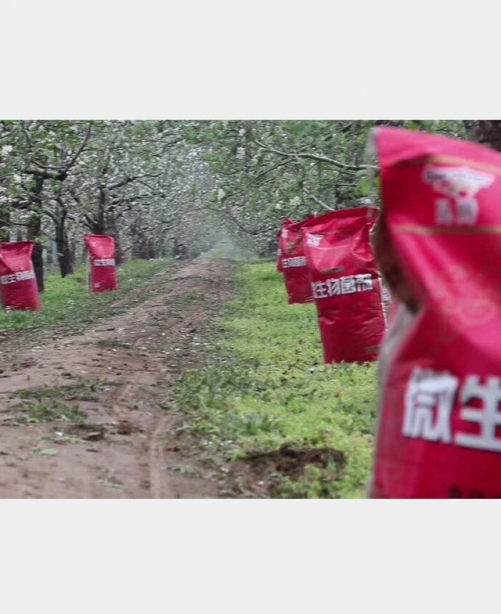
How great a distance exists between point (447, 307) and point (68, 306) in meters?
14.7

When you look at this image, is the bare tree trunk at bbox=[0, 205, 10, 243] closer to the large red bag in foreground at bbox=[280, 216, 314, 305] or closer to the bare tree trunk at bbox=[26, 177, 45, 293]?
the bare tree trunk at bbox=[26, 177, 45, 293]

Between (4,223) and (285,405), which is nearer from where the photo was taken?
(285,405)

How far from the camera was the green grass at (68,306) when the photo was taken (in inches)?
540

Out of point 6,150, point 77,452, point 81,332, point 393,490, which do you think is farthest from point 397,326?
point 6,150

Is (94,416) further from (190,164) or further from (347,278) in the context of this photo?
(190,164)

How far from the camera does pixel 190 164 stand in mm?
23109

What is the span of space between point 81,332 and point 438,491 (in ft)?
32.8

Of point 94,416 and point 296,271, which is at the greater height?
point 296,271

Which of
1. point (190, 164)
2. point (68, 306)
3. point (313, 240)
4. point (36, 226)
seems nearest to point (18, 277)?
point (68, 306)

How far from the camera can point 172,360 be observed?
931cm

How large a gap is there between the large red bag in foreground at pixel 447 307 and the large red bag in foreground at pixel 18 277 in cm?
1173

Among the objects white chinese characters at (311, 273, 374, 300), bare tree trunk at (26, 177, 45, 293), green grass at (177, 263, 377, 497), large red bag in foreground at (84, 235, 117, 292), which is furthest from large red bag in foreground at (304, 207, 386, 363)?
large red bag in foreground at (84, 235, 117, 292)

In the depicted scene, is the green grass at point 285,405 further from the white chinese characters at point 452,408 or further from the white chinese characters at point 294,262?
the white chinese characters at point 294,262

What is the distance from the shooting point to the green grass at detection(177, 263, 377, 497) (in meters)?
4.81
